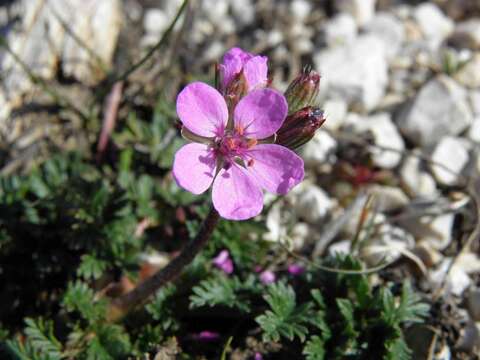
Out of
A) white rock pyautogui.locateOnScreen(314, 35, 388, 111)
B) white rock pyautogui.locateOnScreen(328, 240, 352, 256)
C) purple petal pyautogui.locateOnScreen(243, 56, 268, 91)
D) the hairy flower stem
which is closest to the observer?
purple petal pyautogui.locateOnScreen(243, 56, 268, 91)

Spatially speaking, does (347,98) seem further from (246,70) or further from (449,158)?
(246,70)

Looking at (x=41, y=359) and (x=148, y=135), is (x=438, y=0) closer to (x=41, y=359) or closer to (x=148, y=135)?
(x=148, y=135)

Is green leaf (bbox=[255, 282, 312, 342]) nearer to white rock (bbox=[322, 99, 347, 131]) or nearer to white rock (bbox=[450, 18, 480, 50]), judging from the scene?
white rock (bbox=[322, 99, 347, 131])

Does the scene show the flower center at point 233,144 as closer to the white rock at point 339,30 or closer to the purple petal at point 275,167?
the purple petal at point 275,167

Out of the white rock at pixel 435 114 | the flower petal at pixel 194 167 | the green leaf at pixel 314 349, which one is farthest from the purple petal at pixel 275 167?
the white rock at pixel 435 114

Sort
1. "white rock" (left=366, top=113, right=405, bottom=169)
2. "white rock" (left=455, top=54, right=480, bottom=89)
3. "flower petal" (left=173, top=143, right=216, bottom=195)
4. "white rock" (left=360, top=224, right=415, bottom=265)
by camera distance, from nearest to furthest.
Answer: "flower petal" (left=173, top=143, right=216, bottom=195) → "white rock" (left=360, top=224, right=415, bottom=265) → "white rock" (left=366, top=113, right=405, bottom=169) → "white rock" (left=455, top=54, right=480, bottom=89)

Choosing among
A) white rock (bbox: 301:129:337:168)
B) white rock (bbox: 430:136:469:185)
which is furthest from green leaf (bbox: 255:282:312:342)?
white rock (bbox: 430:136:469:185)

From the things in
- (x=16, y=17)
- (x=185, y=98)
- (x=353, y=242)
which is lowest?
(x=353, y=242)

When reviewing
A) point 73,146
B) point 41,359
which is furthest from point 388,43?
point 41,359
